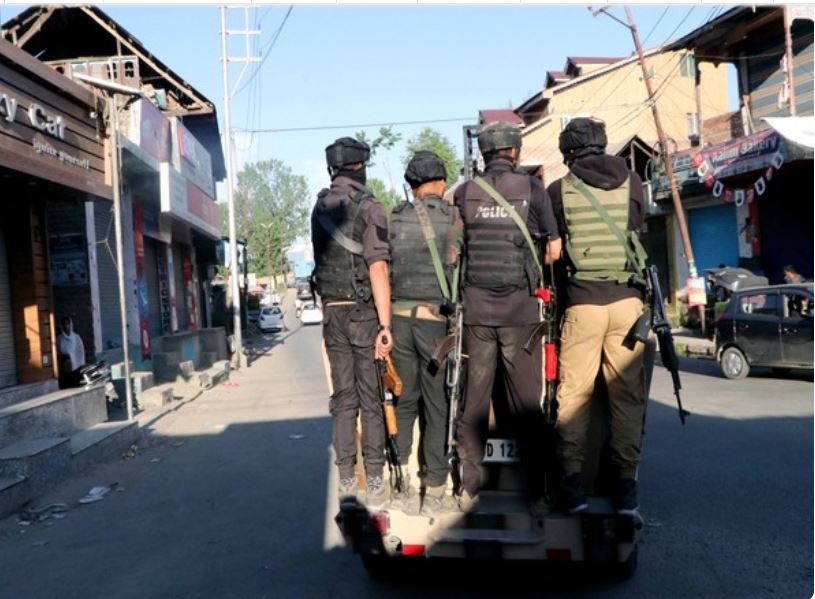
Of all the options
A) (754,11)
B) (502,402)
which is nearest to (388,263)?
(502,402)

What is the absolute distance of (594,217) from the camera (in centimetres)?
434

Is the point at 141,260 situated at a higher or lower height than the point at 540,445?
higher

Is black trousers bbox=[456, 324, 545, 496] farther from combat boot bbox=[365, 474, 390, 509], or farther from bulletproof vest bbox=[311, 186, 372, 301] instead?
bulletproof vest bbox=[311, 186, 372, 301]

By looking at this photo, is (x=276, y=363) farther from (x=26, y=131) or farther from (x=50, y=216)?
(x=26, y=131)

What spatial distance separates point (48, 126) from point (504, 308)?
24.1 ft

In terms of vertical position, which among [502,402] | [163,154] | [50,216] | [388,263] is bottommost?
[502,402]

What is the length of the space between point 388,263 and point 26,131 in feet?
20.5

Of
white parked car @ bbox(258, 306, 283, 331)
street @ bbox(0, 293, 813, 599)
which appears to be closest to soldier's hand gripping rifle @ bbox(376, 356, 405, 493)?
street @ bbox(0, 293, 813, 599)

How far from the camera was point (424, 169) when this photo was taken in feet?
15.2

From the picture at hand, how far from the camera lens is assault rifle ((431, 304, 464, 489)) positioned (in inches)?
173

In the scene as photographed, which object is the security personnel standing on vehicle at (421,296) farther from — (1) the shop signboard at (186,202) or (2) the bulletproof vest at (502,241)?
(1) the shop signboard at (186,202)

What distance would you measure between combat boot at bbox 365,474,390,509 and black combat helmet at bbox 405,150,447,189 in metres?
1.69

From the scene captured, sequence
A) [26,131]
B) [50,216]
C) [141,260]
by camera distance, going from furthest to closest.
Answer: [141,260] < [50,216] < [26,131]

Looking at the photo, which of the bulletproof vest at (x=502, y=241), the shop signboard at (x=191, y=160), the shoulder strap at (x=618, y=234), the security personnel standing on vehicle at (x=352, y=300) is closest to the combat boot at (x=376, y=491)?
the security personnel standing on vehicle at (x=352, y=300)
